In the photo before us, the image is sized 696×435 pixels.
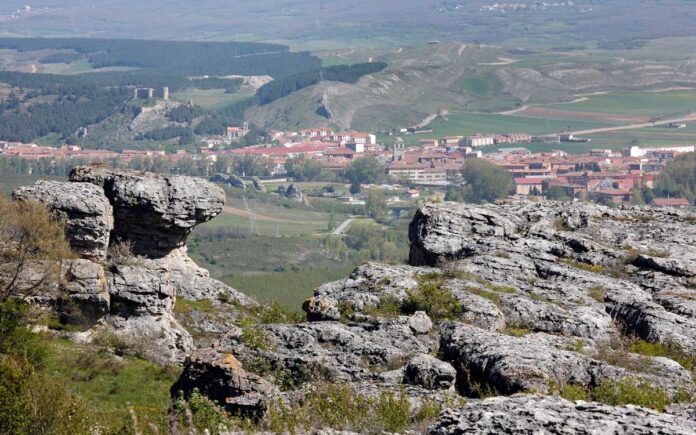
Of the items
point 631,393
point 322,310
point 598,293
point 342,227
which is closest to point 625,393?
point 631,393

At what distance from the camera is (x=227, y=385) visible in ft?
55.2

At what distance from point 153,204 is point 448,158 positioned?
5408 inches

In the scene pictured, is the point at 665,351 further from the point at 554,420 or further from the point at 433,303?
the point at 554,420

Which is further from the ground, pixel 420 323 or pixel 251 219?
pixel 420 323

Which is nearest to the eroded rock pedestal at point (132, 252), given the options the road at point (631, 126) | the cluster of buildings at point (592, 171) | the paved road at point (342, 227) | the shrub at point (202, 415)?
the shrub at point (202, 415)

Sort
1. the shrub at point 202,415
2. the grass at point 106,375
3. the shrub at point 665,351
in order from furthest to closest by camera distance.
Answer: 1. the grass at point 106,375
2. the shrub at point 665,351
3. the shrub at point 202,415

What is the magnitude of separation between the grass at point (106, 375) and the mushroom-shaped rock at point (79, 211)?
296 cm

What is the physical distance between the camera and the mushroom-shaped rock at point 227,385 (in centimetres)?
1648

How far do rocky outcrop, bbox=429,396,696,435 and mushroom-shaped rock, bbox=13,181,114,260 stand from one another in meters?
15.0

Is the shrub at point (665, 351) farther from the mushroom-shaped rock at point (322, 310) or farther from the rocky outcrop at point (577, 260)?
the mushroom-shaped rock at point (322, 310)

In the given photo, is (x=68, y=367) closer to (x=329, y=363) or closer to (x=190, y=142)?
(x=329, y=363)

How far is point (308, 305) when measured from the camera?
879 inches

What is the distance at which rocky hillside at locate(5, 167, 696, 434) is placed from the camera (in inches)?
628

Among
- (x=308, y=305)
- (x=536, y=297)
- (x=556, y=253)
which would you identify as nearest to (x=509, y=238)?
(x=556, y=253)
